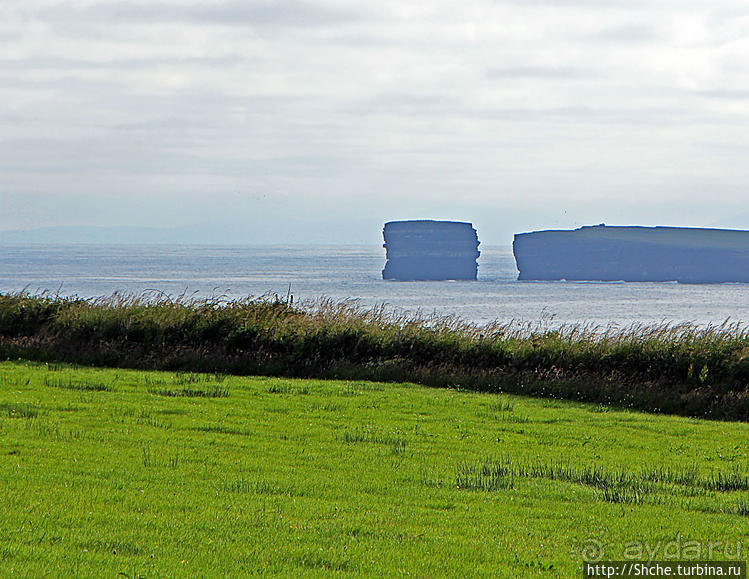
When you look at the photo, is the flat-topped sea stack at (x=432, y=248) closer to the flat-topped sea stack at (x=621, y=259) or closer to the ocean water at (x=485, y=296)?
the flat-topped sea stack at (x=621, y=259)

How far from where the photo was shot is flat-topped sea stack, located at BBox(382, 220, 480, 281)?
183 metres

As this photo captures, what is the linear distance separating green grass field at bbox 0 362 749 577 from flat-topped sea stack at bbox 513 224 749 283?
6693 inches

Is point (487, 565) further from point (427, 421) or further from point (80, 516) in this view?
point (427, 421)

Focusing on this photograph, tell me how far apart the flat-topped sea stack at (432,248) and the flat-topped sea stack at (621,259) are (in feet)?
39.4

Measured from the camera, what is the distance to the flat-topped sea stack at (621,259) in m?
182

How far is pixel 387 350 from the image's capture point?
24422 mm

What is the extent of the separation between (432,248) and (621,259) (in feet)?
142

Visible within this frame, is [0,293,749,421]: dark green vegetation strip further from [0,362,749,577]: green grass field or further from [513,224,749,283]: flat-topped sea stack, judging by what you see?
[513,224,749,283]: flat-topped sea stack
